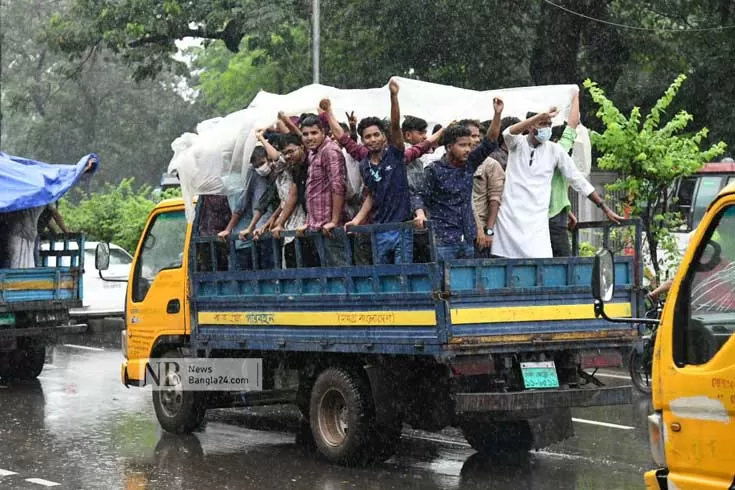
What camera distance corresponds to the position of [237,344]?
33.4ft

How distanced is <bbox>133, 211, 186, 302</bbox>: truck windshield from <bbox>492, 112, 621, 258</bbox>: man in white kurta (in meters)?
3.10

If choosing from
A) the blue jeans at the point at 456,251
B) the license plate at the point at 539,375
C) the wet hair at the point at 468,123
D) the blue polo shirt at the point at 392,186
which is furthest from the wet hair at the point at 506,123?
the license plate at the point at 539,375

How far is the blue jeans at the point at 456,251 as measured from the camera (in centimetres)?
883

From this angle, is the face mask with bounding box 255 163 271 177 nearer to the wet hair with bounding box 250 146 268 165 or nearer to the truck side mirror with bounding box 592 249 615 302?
the wet hair with bounding box 250 146 268 165

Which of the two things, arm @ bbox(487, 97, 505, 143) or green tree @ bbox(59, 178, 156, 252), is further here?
green tree @ bbox(59, 178, 156, 252)

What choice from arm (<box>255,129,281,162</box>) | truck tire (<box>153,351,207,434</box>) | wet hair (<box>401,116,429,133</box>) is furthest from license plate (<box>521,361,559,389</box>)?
truck tire (<box>153,351,207,434</box>)

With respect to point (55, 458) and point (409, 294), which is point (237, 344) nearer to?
point (55, 458)

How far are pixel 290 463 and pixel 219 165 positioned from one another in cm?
242

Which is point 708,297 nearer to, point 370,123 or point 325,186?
point 370,123

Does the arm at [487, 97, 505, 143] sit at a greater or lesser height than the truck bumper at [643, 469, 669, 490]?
greater

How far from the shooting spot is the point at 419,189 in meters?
9.21

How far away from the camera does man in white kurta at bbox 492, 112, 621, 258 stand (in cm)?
912

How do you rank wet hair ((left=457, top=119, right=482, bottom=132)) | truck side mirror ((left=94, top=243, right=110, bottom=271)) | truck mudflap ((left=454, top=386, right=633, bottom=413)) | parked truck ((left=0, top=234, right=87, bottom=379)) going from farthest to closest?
parked truck ((left=0, top=234, right=87, bottom=379)) → truck side mirror ((left=94, top=243, right=110, bottom=271)) → wet hair ((left=457, top=119, right=482, bottom=132)) → truck mudflap ((left=454, top=386, right=633, bottom=413))

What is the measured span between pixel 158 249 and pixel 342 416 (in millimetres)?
2838
